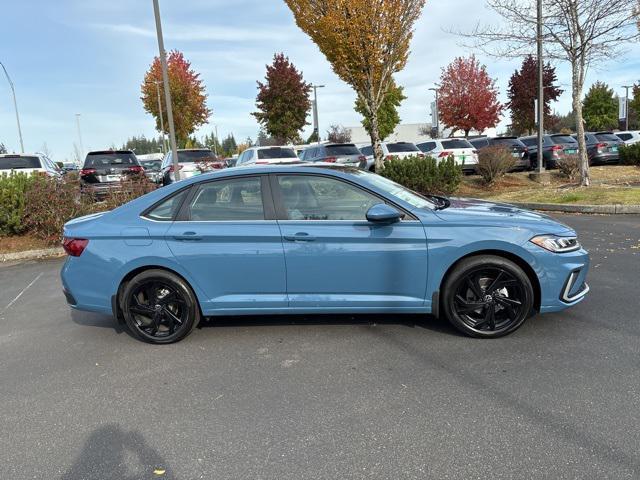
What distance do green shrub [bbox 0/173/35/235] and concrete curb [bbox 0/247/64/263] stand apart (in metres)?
0.74

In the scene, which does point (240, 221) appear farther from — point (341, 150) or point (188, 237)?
point (341, 150)

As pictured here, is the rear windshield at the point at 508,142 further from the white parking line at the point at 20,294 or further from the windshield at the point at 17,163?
the white parking line at the point at 20,294

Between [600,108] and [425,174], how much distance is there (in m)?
53.8

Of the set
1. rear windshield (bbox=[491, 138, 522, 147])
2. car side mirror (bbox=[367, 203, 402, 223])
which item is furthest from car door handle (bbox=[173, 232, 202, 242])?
rear windshield (bbox=[491, 138, 522, 147])

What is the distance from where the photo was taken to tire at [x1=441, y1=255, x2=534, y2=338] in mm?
3961

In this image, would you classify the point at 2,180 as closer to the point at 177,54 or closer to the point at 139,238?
the point at 139,238

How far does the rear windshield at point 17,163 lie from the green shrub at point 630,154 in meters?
20.3

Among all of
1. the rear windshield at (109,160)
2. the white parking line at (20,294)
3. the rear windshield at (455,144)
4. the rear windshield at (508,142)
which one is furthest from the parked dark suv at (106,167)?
the rear windshield at (508,142)

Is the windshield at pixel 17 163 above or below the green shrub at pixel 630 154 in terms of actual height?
above

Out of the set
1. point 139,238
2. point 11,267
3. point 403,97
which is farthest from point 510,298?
point 403,97

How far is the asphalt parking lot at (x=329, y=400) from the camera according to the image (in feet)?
8.58

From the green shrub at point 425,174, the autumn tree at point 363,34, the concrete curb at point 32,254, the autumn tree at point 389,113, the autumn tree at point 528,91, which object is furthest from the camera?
the autumn tree at point 389,113

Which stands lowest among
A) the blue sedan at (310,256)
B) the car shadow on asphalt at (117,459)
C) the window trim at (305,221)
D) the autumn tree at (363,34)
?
the car shadow on asphalt at (117,459)

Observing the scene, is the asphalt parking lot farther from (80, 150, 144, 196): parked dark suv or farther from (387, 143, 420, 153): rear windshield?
(387, 143, 420, 153): rear windshield
